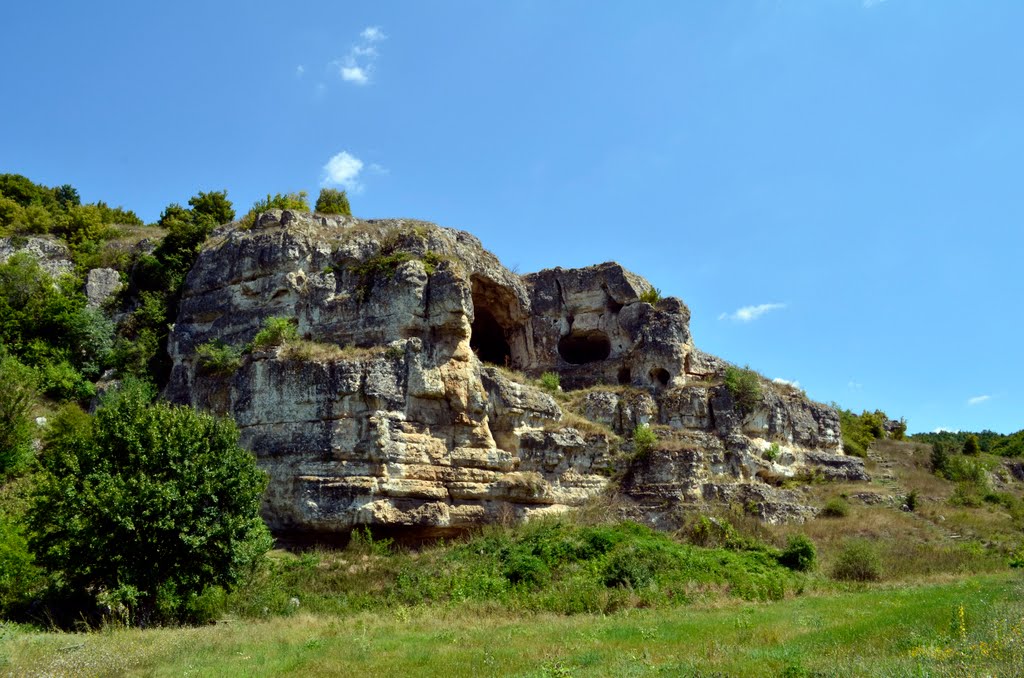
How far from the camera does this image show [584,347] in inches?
1358

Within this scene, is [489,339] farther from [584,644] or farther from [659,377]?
[584,644]

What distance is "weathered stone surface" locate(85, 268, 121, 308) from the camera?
32.6m

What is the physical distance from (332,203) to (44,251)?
612 inches

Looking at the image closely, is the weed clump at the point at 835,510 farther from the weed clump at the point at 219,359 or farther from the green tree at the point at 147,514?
the weed clump at the point at 219,359

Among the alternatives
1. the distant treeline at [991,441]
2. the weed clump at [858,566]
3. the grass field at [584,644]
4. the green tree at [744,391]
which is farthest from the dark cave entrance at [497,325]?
the distant treeline at [991,441]

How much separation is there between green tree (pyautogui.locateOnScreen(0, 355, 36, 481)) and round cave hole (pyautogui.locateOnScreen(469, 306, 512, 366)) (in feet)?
54.0

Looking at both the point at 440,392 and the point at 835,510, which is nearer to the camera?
the point at 440,392

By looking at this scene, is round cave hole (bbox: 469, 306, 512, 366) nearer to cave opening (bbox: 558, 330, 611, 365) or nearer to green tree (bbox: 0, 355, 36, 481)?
cave opening (bbox: 558, 330, 611, 365)

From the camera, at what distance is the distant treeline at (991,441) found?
56062 millimetres

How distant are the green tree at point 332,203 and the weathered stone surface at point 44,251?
43.7 feet

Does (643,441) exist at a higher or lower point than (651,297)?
lower

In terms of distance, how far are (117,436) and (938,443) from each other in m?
41.6

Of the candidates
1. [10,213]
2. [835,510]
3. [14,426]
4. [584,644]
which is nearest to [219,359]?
[14,426]

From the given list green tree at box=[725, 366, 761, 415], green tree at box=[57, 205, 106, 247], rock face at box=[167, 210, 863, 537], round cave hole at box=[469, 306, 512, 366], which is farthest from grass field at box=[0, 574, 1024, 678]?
green tree at box=[57, 205, 106, 247]
